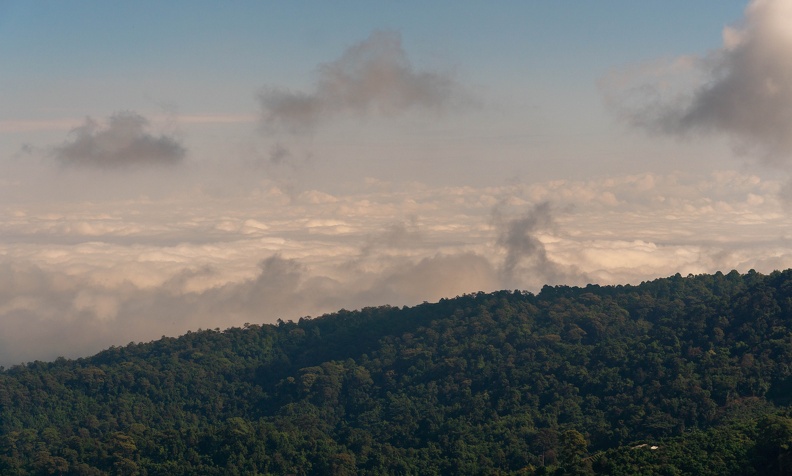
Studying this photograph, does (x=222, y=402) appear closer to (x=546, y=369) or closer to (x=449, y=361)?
(x=449, y=361)

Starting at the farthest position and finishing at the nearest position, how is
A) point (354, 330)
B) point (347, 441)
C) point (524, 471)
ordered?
point (354, 330), point (347, 441), point (524, 471)

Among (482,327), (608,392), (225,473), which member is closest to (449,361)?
(482,327)

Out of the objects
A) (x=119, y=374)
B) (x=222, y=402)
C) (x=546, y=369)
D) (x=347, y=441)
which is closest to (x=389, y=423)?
(x=347, y=441)

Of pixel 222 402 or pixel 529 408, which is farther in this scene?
pixel 222 402

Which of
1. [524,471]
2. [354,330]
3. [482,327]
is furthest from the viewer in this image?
[354,330]

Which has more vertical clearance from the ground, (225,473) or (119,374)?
(119,374)

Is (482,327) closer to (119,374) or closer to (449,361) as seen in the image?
(449,361)
